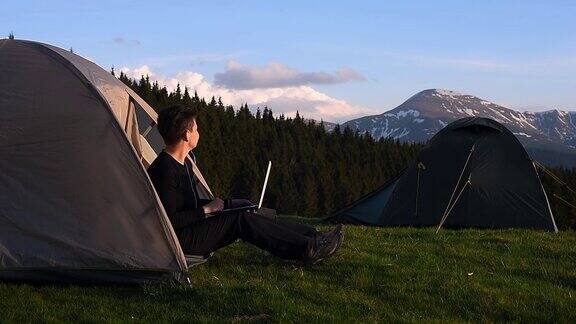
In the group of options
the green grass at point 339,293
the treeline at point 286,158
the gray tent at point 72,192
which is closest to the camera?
the green grass at point 339,293

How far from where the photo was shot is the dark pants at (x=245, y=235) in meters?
8.52

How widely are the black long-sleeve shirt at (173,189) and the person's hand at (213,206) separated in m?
0.06

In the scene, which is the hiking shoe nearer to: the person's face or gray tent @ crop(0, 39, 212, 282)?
gray tent @ crop(0, 39, 212, 282)

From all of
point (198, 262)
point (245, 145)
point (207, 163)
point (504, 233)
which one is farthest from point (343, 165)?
point (198, 262)

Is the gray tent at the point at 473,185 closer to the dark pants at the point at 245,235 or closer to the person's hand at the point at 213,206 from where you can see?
the dark pants at the point at 245,235

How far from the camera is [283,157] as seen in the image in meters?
64.1

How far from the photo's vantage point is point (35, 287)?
26.8 feet

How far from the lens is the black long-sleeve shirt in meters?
8.45

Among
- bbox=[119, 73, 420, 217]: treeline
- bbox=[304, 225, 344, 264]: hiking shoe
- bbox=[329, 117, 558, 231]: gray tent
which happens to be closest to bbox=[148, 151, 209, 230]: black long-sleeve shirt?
bbox=[304, 225, 344, 264]: hiking shoe

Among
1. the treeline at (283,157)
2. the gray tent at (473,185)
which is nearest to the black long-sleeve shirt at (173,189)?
the gray tent at (473,185)

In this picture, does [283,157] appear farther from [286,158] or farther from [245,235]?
[245,235]

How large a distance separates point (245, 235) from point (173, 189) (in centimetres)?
98

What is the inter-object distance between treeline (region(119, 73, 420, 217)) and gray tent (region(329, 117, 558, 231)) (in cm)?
3170

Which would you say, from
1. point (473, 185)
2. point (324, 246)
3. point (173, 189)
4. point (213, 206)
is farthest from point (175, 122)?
point (473, 185)
